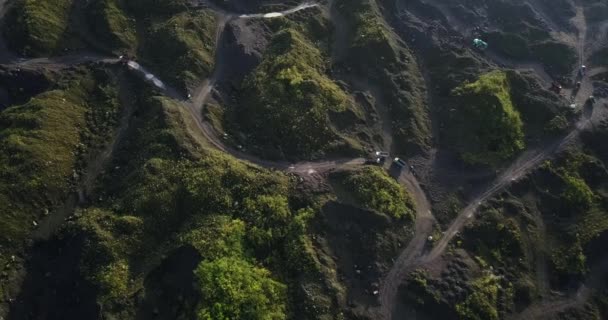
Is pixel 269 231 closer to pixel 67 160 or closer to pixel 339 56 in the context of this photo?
pixel 67 160

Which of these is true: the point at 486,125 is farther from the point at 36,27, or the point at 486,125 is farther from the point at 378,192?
the point at 36,27

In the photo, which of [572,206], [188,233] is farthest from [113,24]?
[572,206]

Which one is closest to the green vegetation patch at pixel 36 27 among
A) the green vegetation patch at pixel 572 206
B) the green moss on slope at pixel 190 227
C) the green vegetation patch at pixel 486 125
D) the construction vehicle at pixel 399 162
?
the green moss on slope at pixel 190 227

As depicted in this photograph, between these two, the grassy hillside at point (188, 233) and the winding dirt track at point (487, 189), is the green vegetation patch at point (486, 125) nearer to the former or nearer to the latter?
the winding dirt track at point (487, 189)

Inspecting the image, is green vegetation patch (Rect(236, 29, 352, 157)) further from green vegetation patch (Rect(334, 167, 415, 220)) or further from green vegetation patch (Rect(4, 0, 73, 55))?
green vegetation patch (Rect(4, 0, 73, 55))

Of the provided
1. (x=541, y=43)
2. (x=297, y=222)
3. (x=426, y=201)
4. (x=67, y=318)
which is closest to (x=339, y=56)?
(x=426, y=201)

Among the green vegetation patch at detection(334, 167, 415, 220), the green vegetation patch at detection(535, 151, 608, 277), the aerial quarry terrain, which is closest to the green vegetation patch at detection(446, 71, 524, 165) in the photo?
the aerial quarry terrain

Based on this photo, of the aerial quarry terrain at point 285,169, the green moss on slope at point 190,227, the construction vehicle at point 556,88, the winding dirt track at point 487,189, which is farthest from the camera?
the construction vehicle at point 556,88
